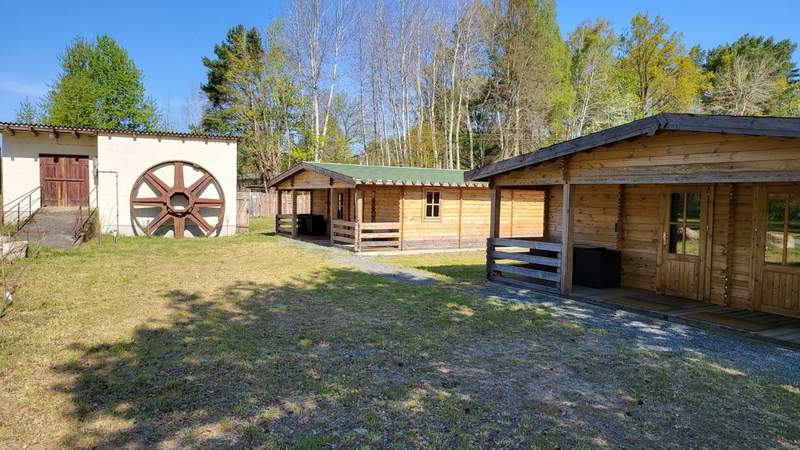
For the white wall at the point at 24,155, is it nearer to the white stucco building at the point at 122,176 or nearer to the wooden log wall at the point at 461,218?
the white stucco building at the point at 122,176

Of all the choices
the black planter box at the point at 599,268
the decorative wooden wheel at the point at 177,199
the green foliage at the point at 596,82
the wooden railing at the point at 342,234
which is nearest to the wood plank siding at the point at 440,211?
the wooden railing at the point at 342,234

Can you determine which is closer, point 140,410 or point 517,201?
point 140,410

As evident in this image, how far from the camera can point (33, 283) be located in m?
8.59

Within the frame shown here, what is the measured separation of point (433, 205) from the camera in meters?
16.9

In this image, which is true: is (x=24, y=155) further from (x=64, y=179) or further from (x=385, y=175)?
→ (x=385, y=175)

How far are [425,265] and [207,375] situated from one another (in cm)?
870

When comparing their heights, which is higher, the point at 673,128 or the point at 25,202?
the point at 673,128

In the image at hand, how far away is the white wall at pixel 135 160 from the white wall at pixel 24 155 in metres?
1.46

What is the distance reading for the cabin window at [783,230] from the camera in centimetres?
704

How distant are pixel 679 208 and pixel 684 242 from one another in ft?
1.92

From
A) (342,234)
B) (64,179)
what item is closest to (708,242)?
(342,234)

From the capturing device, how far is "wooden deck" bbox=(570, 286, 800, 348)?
6.32 metres

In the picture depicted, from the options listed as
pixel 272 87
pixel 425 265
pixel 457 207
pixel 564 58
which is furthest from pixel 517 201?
pixel 272 87

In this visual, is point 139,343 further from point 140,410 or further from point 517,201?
point 517,201
